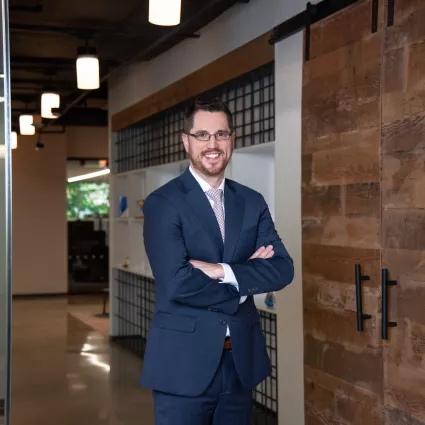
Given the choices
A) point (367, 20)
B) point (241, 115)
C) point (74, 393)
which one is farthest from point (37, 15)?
point (367, 20)

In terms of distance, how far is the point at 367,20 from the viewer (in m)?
3.62

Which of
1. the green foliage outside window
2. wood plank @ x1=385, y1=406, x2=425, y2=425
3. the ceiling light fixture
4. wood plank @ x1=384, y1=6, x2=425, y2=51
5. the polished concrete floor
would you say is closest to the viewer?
wood plank @ x1=384, y1=6, x2=425, y2=51

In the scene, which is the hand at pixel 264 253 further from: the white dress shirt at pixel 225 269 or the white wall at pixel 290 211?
the white wall at pixel 290 211

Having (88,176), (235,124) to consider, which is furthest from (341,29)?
(88,176)

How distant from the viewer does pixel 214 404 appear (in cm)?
254

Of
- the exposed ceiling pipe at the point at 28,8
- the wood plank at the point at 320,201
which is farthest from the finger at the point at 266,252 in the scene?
the exposed ceiling pipe at the point at 28,8

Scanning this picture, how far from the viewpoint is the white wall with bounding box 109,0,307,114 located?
4.89 m

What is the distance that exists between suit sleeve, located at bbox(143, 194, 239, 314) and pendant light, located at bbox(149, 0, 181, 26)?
1955 millimetres

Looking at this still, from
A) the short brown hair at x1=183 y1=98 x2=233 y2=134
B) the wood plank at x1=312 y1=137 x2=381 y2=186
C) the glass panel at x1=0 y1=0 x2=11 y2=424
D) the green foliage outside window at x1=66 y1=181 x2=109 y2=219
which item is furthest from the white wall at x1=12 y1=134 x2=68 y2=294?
the short brown hair at x1=183 y1=98 x2=233 y2=134

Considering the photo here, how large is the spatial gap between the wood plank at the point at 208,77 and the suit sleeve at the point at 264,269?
2334 mm

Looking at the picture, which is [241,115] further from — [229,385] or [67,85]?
[67,85]

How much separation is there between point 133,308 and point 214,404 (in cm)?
608

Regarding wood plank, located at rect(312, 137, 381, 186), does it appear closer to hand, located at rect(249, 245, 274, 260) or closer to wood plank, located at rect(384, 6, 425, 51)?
wood plank, located at rect(384, 6, 425, 51)

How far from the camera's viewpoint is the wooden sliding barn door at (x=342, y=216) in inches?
141
